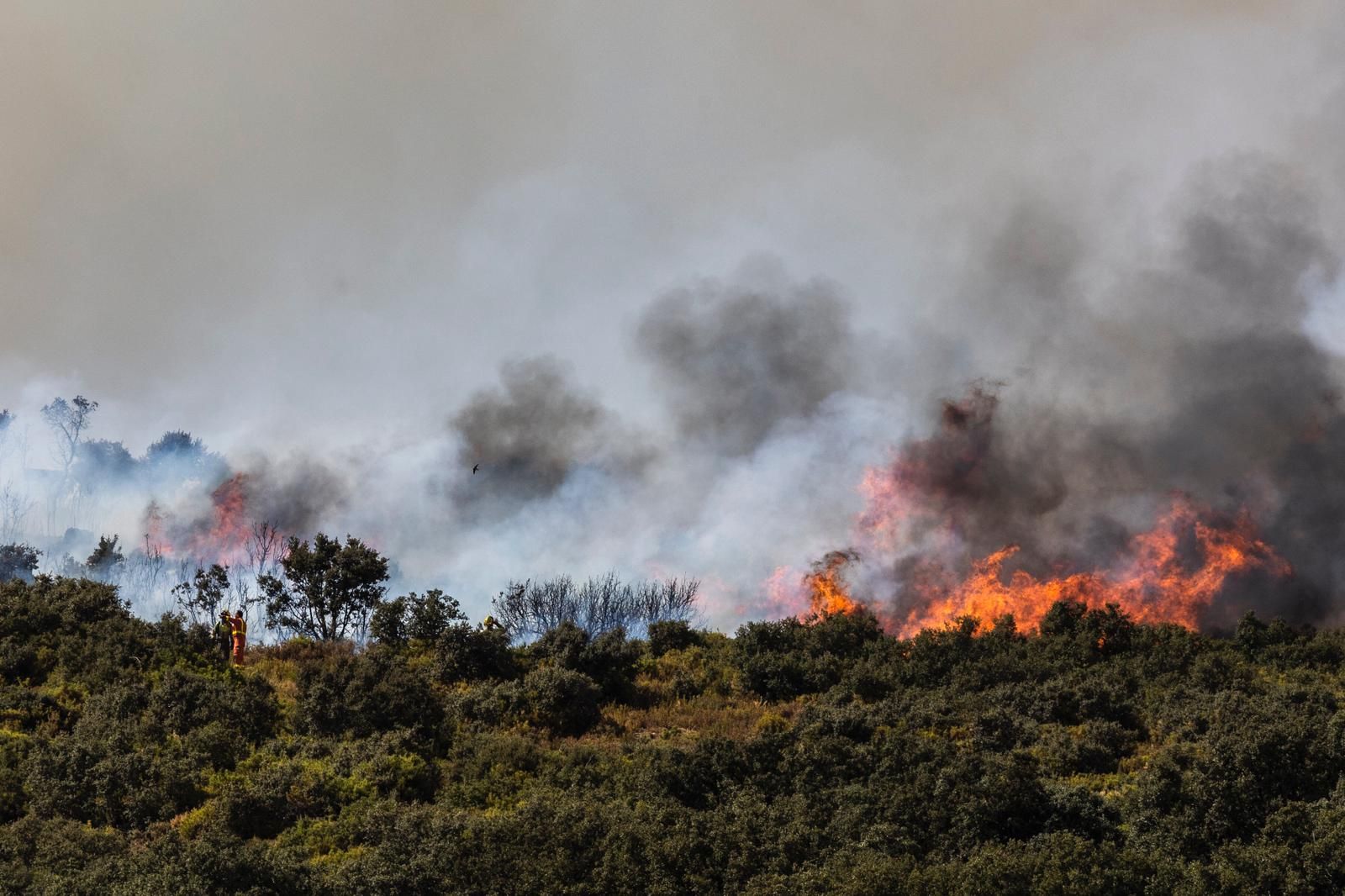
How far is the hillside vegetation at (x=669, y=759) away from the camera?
32.1 m

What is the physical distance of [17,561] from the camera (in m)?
96.8

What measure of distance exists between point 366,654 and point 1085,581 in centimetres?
3298

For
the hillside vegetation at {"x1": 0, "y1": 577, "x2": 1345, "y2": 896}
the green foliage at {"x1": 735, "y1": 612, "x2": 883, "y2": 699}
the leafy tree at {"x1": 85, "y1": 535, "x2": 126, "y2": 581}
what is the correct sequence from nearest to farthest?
the hillside vegetation at {"x1": 0, "y1": 577, "x2": 1345, "y2": 896}, the green foliage at {"x1": 735, "y1": 612, "x2": 883, "y2": 699}, the leafy tree at {"x1": 85, "y1": 535, "x2": 126, "y2": 581}

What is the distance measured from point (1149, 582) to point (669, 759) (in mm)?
30772

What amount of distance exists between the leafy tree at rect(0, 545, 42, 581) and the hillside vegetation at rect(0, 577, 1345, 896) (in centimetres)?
4074

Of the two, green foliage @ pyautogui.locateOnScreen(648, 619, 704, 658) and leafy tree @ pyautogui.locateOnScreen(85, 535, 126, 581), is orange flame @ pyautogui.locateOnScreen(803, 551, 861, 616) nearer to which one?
green foliage @ pyautogui.locateOnScreen(648, 619, 704, 658)

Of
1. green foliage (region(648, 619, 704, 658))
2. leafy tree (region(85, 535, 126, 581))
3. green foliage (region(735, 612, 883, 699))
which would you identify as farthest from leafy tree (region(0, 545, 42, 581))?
green foliage (region(735, 612, 883, 699))

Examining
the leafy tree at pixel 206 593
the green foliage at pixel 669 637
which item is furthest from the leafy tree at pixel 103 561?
the green foliage at pixel 669 637

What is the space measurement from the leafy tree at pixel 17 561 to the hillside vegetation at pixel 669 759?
1604 inches

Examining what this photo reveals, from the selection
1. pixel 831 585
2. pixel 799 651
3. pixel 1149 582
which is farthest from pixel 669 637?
pixel 1149 582

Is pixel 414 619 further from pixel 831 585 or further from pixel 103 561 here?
pixel 103 561

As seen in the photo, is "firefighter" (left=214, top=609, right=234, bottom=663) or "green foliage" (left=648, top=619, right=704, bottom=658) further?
"green foliage" (left=648, top=619, right=704, bottom=658)

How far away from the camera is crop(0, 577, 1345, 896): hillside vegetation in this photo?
3212 centimetres

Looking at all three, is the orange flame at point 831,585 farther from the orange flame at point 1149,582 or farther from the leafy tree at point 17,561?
the leafy tree at point 17,561
